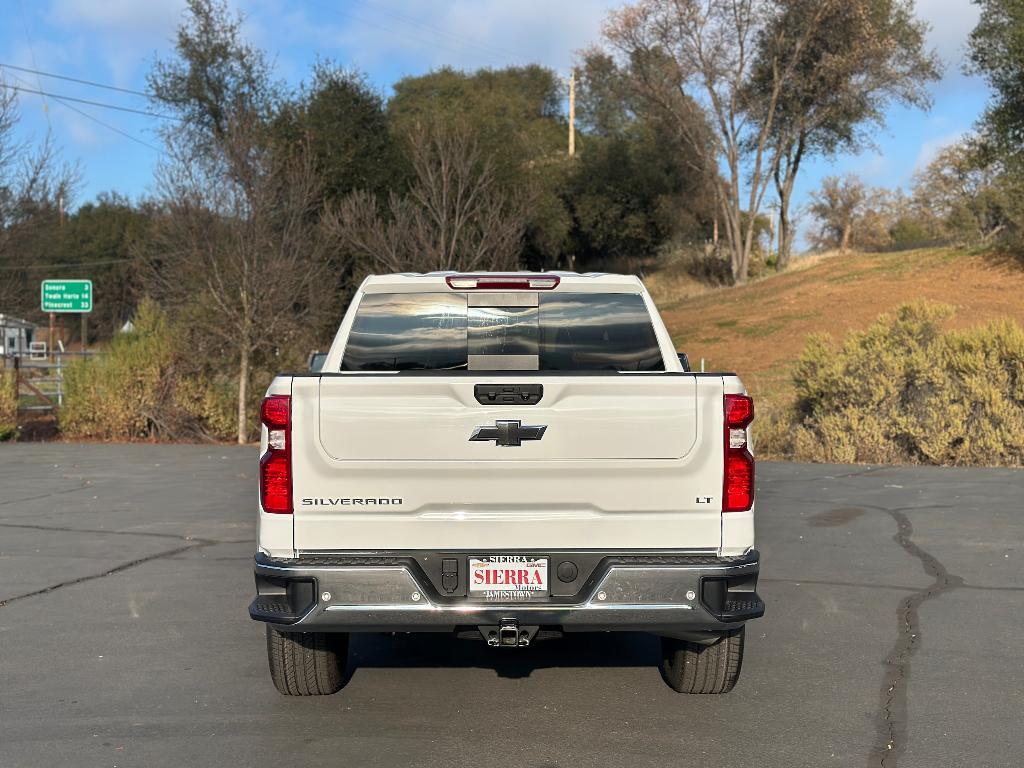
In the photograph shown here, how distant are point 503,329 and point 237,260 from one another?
54.7 ft

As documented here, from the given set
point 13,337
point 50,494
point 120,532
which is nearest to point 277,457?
point 120,532

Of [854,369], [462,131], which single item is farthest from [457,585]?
[462,131]

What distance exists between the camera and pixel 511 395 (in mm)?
4949

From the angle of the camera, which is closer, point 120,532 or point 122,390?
point 120,532

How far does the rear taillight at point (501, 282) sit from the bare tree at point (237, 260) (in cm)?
1648

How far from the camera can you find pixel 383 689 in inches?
235

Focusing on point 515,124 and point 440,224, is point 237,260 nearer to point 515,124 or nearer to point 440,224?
point 440,224

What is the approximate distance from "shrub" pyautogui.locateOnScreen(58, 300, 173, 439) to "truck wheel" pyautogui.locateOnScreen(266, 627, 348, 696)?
17.7m

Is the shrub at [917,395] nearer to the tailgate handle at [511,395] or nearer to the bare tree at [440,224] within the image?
the bare tree at [440,224]

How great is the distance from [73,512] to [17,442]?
10.8 meters

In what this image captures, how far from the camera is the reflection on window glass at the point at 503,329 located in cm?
640

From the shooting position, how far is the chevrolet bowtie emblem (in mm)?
4930

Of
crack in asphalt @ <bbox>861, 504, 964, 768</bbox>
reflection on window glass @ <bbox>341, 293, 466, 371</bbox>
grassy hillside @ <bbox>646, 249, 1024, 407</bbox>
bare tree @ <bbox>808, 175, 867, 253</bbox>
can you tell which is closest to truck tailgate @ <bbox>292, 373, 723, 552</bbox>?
crack in asphalt @ <bbox>861, 504, 964, 768</bbox>

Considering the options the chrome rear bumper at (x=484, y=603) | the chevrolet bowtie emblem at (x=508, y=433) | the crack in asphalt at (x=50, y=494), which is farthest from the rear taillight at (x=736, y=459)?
the crack in asphalt at (x=50, y=494)
